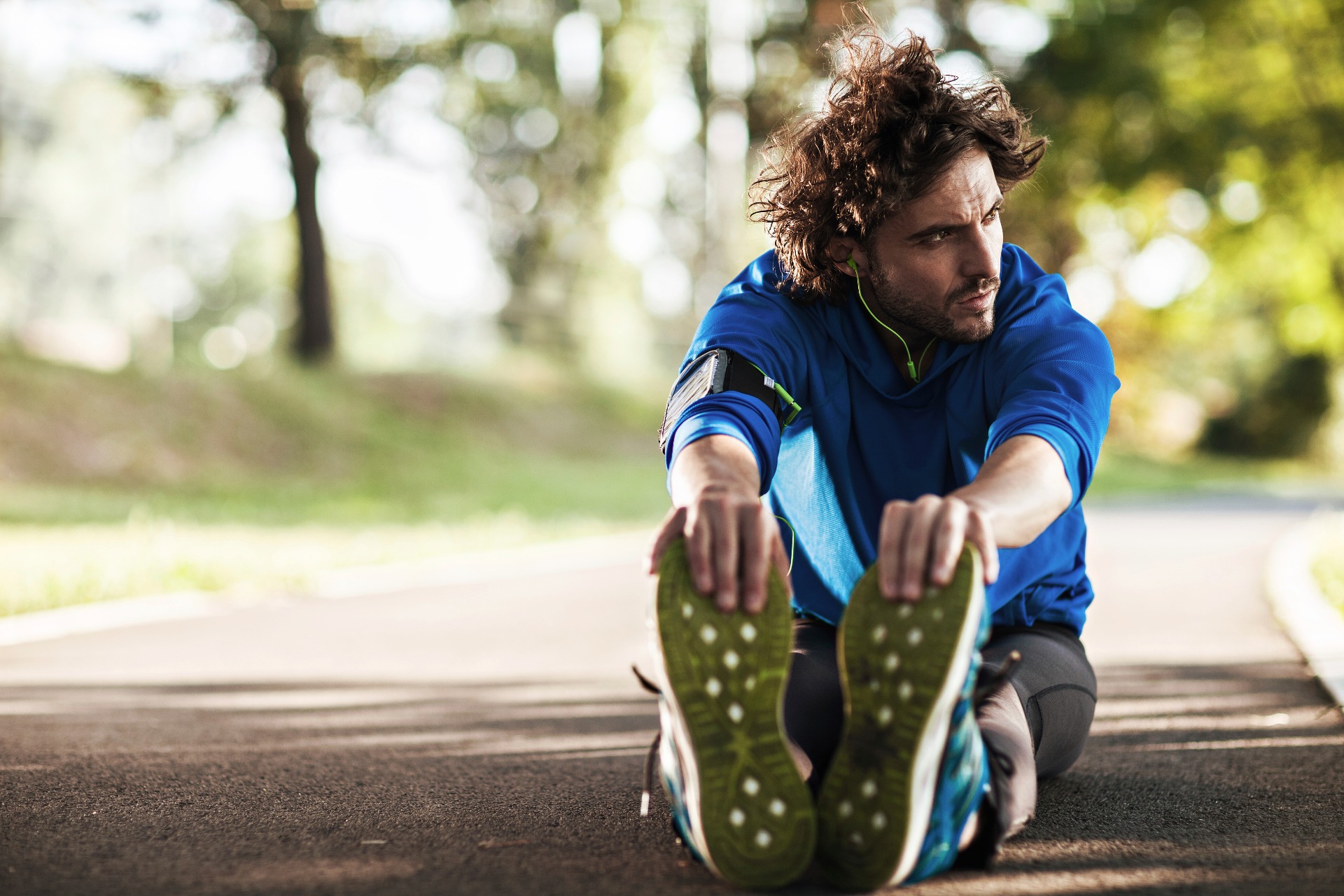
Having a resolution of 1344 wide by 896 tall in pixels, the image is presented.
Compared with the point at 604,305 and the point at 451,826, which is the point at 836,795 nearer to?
the point at 451,826

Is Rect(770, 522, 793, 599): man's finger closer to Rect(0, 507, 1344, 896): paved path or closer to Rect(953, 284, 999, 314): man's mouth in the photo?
Rect(0, 507, 1344, 896): paved path

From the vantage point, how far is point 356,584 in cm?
813

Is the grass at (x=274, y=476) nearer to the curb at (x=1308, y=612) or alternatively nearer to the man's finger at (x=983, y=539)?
the curb at (x=1308, y=612)

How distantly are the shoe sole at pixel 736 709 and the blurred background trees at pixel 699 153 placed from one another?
152cm

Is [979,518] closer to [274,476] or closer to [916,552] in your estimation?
[916,552]

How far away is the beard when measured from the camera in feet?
8.73

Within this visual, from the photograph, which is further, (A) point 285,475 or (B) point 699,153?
(B) point 699,153

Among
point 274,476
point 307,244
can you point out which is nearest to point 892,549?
point 274,476

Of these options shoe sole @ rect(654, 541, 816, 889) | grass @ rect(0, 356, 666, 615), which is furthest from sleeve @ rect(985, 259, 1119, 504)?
grass @ rect(0, 356, 666, 615)

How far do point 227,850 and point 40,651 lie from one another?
3.56 metres

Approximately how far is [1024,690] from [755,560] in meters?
0.88

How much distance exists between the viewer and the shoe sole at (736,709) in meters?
2.00

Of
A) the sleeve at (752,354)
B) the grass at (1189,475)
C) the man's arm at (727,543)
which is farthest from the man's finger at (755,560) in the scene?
the grass at (1189,475)

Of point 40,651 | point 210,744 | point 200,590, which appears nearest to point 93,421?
point 200,590
